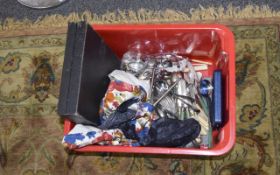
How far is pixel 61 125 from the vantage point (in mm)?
1097

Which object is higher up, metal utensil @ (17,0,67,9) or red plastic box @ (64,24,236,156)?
metal utensil @ (17,0,67,9)

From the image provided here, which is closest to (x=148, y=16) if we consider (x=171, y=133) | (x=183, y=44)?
(x=183, y=44)

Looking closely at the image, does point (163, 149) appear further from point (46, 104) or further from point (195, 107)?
point (46, 104)

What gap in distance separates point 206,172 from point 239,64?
1.08 feet

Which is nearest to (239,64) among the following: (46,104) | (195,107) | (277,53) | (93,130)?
(277,53)

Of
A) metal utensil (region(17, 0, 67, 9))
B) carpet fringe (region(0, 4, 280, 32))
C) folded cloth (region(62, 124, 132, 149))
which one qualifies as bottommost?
folded cloth (region(62, 124, 132, 149))

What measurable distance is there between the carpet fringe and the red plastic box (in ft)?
0.62

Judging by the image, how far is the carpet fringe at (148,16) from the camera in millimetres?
1111

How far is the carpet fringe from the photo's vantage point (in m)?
1.11

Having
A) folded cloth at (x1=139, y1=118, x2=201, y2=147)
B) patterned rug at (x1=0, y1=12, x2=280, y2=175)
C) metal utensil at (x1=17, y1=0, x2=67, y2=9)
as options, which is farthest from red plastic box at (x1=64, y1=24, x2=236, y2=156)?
metal utensil at (x1=17, y1=0, x2=67, y2=9)

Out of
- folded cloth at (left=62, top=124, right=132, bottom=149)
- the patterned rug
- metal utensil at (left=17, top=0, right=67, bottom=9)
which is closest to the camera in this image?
folded cloth at (left=62, top=124, right=132, bottom=149)

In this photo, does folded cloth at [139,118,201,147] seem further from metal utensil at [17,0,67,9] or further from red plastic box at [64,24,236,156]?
metal utensil at [17,0,67,9]

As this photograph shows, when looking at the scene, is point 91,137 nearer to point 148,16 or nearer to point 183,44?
point 183,44

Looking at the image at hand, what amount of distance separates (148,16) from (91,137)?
1.67 ft
